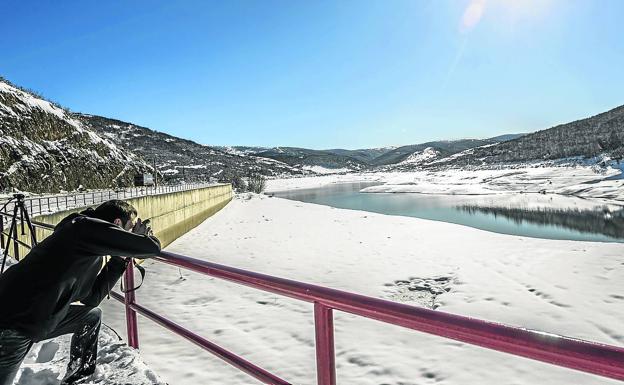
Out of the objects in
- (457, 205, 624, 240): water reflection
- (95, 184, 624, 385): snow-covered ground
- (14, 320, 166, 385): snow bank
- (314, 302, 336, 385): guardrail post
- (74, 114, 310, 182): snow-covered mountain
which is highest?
(74, 114, 310, 182): snow-covered mountain

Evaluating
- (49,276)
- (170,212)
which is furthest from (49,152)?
(49,276)

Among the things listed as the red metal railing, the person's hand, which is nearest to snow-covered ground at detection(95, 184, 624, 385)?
the person's hand

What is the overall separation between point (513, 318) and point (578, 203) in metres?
38.2

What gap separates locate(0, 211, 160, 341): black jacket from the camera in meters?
2.27

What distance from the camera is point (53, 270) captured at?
7.59ft

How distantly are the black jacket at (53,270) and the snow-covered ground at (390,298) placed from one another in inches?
168

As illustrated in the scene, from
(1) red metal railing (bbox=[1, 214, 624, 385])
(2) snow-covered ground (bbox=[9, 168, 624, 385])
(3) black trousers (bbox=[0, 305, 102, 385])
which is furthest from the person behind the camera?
(2) snow-covered ground (bbox=[9, 168, 624, 385])

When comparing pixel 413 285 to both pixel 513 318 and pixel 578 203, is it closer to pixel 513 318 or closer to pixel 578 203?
pixel 513 318

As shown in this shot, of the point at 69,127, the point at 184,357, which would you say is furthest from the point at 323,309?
the point at 69,127

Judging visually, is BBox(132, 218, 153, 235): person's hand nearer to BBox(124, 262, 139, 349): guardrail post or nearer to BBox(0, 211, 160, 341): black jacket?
BBox(0, 211, 160, 341): black jacket

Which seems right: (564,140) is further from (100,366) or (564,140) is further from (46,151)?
(100,366)

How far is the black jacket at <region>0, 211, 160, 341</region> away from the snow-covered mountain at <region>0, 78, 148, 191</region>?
88.1ft

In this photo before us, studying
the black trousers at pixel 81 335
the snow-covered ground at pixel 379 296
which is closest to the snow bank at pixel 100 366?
the snow-covered ground at pixel 379 296

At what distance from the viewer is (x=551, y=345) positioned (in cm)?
122
